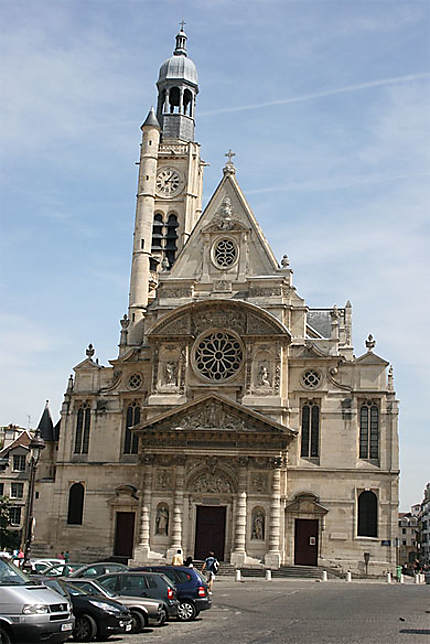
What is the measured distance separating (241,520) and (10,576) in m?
28.9

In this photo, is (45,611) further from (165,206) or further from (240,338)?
(165,206)

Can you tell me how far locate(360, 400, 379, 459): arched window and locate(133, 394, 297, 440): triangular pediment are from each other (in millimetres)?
4266

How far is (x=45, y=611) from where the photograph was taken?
13.9 meters

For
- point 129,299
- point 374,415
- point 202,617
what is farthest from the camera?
point 129,299

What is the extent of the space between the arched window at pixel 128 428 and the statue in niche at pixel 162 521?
4.42 metres

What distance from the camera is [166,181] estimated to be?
193ft

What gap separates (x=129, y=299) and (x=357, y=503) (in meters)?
19.4

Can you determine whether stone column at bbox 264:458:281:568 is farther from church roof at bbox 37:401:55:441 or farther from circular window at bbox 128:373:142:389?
church roof at bbox 37:401:55:441

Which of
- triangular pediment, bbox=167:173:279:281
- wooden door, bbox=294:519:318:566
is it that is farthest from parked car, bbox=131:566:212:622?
triangular pediment, bbox=167:173:279:281

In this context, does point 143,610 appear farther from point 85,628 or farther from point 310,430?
point 310,430

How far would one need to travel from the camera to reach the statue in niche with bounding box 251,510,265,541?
42656mm

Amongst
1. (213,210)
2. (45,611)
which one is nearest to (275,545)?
(213,210)

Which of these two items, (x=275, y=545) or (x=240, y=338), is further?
(x=240, y=338)

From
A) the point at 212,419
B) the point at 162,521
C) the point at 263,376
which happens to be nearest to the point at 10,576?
the point at 212,419
